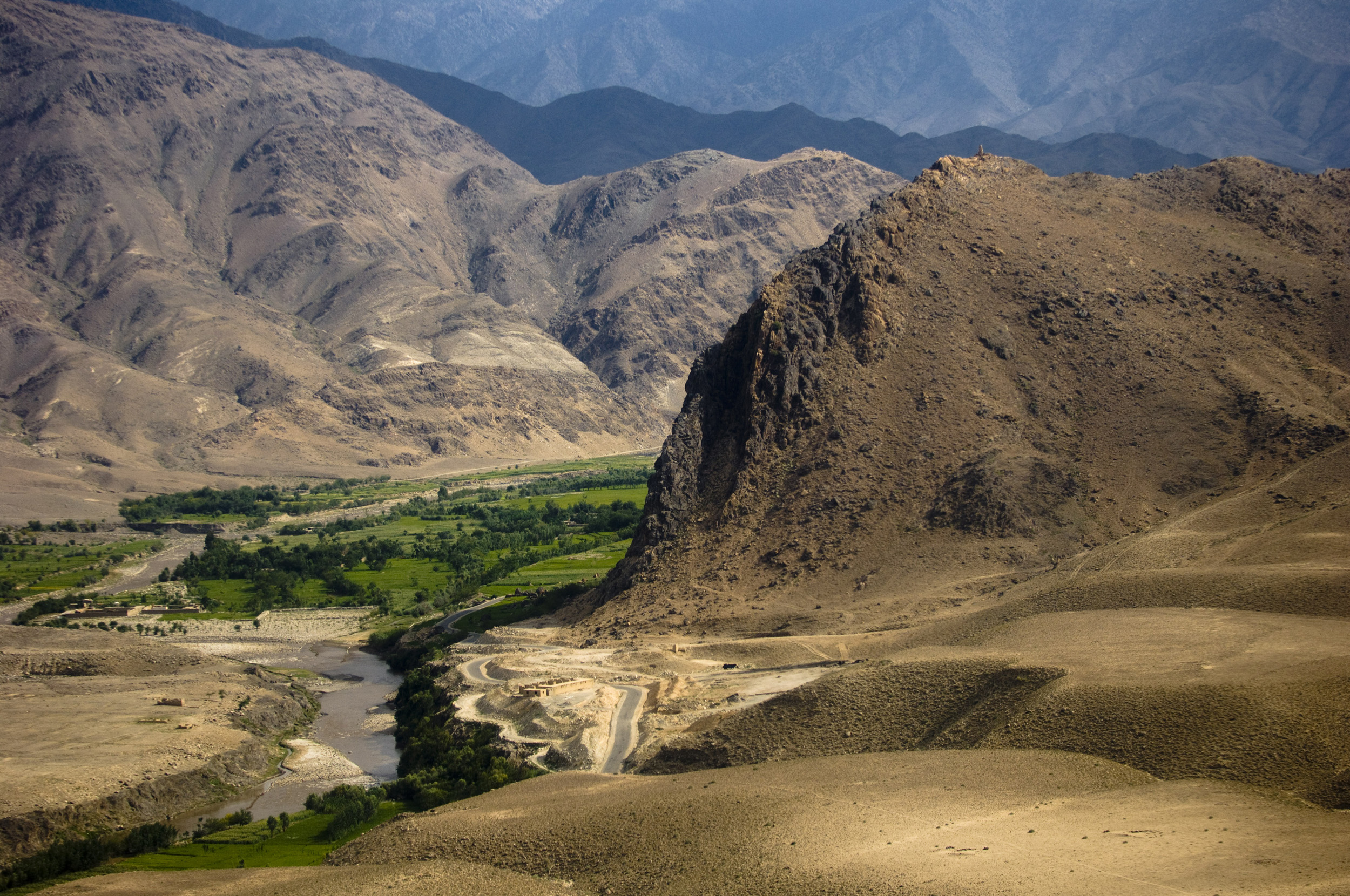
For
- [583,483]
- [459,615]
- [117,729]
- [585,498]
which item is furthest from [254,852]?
[583,483]

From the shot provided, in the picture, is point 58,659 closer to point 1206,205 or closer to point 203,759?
point 203,759

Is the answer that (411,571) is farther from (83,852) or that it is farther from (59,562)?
(83,852)

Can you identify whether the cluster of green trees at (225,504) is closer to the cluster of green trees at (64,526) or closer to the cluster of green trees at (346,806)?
the cluster of green trees at (64,526)

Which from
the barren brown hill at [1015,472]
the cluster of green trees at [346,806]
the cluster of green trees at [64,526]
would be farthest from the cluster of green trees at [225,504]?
the cluster of green trees at [346,806]

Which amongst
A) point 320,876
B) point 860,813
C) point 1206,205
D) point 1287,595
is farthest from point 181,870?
point 1206,205

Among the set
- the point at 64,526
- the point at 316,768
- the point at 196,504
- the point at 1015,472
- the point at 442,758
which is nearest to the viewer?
the point at 442,758

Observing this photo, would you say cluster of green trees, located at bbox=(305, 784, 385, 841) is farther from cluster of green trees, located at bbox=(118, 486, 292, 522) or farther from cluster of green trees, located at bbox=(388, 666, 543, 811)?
cluster of green trees, located at bbox=(118, 486, 292, 522)
